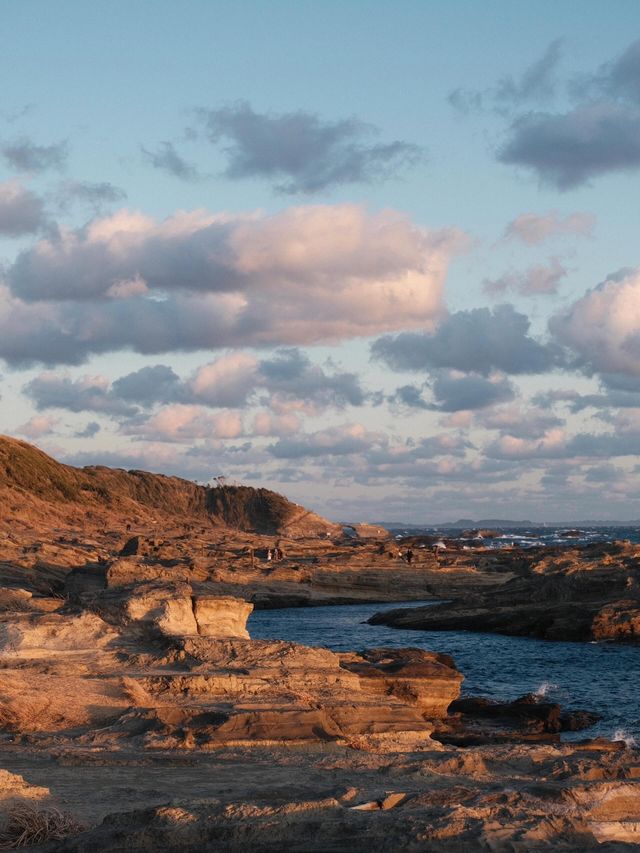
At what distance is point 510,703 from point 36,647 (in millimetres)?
14341

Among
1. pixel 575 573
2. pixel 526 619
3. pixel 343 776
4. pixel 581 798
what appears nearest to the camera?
pixel 581 798

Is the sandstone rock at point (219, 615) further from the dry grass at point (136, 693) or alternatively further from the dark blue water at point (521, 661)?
the dark blue water at point (521, 661)

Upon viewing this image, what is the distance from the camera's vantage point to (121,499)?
15938 centimetres

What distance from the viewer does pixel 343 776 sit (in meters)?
16.0

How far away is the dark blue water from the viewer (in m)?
37.4

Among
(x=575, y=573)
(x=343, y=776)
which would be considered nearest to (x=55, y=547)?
(x=575, y=573)

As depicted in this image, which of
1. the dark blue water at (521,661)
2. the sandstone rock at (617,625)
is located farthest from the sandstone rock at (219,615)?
the sandstone rock at (617,625)

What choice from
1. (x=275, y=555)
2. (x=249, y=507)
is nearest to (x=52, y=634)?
(x=275, y=555)

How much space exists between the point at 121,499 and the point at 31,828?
150689mm

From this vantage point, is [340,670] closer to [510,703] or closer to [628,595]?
[510,703]

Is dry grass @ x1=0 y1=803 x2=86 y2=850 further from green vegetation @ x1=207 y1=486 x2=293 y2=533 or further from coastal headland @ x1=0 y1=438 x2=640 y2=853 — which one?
green vegetation @ x1=207 y1=486 x2=293 y2=533

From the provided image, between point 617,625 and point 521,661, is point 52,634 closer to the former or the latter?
point 521,661

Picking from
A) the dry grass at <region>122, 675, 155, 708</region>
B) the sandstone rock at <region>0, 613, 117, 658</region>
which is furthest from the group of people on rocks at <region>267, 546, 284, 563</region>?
the dry grass at <region>122, 675, 155, 708</region>

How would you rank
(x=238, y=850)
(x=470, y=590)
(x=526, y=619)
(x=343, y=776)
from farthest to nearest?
1. (x=470, y=590)
2. (x=526, y=619)
3. (x=343, y=776)
4. (x=238, y=850)
